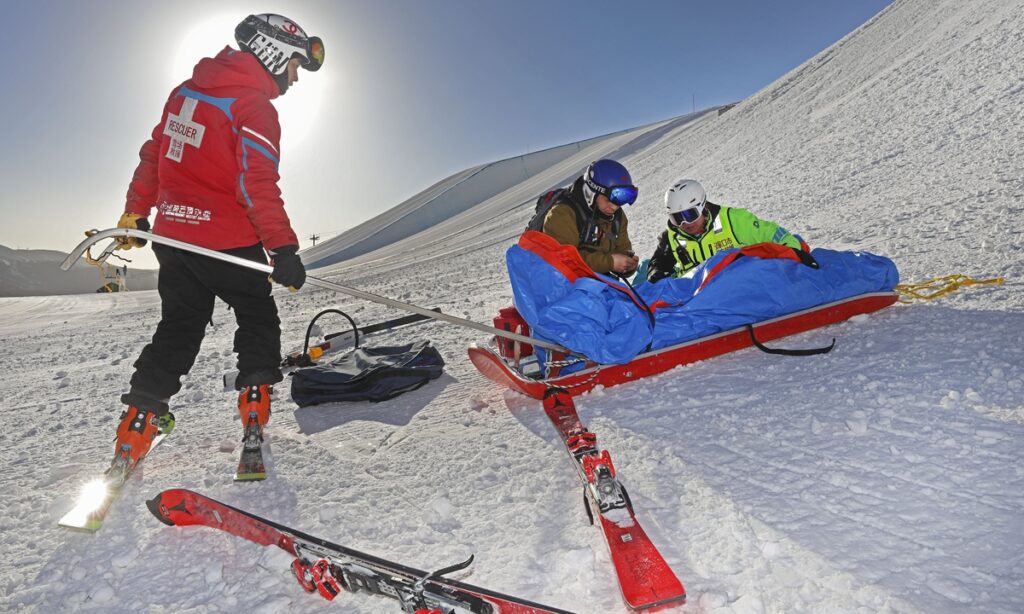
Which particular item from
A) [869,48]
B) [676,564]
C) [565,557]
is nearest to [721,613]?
[676,564]

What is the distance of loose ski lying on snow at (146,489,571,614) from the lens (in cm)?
152

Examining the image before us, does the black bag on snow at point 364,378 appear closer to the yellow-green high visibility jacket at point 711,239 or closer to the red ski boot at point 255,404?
the red ski boot at point 255,404

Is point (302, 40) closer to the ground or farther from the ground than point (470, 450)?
farther from the ground

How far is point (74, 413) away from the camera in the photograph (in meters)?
4.00

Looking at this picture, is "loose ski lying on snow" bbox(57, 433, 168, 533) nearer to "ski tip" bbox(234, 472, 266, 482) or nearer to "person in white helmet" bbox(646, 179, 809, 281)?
"ski tip" bbox(234, 472, 266, 482)

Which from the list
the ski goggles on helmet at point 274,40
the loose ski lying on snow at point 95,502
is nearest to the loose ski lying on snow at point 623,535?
the loose ski lying on snow at point 95,502

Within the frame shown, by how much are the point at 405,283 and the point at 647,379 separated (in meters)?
9.79

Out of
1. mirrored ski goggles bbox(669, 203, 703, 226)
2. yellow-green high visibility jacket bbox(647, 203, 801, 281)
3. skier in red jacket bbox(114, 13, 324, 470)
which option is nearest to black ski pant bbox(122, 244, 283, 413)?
skier in red jacket bbox(114, 13, 324, 470)

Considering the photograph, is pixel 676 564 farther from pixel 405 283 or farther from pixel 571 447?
pixel 405 283

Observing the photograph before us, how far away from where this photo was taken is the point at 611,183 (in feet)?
13.4

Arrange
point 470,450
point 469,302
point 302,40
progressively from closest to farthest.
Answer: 1. point 470,450
2. point 302,40
3. point 469,302

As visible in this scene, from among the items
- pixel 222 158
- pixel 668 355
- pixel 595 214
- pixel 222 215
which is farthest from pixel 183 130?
pixel 668 355

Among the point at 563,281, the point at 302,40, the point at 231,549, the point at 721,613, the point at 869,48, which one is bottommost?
the point at 721,613

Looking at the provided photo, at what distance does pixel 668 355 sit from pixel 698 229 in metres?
1.62
